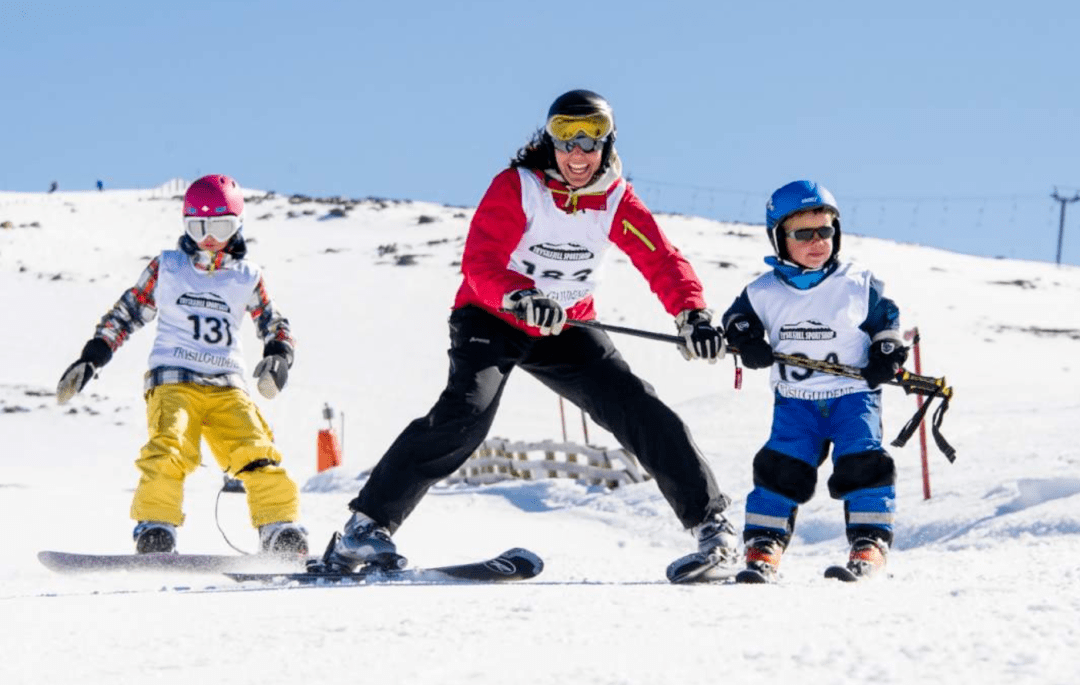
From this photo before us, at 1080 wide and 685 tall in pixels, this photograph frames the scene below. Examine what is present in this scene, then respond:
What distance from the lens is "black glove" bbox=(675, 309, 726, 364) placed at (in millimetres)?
4836

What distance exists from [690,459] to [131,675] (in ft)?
8.09

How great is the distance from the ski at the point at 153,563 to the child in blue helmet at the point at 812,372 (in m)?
2.22

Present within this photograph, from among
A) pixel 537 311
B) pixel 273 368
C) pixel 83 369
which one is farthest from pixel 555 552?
pixel 537 311

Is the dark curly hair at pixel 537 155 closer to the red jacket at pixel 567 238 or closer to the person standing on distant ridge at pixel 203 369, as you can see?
the red jacket at pixel 567 238

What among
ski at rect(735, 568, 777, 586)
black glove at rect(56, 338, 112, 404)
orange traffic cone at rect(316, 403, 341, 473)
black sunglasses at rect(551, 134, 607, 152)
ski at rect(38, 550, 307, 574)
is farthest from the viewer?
orange traffic cone at rect(316, 403, 341, 473)

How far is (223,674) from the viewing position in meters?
2.92

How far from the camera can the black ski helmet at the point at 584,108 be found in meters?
5.12

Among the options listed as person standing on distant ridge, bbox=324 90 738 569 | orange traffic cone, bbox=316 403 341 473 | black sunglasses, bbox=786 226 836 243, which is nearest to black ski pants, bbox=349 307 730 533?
person standing on distant ridge, bbox=324 90 738 569

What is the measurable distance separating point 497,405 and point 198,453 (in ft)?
6.24

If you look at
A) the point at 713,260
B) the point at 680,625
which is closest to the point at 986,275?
the point at 713,260

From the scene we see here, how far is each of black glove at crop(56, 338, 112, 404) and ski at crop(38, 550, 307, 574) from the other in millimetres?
697

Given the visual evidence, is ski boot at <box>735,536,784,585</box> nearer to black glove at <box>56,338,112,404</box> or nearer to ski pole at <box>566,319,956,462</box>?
ski pole at <box>566,319,956,462</box>

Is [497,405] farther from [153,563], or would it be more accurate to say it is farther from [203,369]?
[203,369]

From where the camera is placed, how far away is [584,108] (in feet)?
16.8
